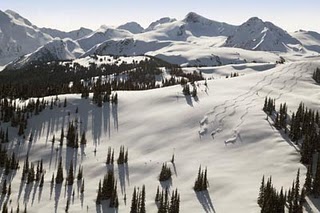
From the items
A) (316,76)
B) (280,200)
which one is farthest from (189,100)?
(280,200)

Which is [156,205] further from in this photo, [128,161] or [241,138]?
[241,138]

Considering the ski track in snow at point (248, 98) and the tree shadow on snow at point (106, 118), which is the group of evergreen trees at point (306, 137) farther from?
the tree shadow on snow at point (106, 118)

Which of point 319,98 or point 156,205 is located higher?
point 319,98

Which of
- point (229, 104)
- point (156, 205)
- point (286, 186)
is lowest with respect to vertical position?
point (156, 205)

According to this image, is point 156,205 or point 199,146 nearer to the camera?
point 156,205

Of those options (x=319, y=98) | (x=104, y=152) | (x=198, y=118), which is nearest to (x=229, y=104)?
(x=198, y=118)

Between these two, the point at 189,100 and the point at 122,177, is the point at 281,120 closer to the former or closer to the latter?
the point at 189,100
